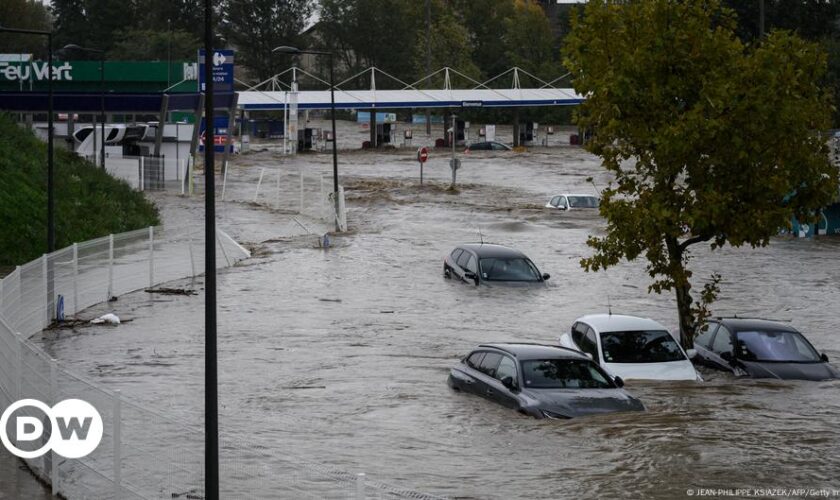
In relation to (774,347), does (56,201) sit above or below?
above

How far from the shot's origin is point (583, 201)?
56.3m

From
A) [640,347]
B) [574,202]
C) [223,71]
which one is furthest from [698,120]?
[223,71]

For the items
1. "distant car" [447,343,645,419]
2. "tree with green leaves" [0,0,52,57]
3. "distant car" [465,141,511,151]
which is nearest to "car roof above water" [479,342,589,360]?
"distant car" [447,343,645,419]

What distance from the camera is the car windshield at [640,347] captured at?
2158 cm

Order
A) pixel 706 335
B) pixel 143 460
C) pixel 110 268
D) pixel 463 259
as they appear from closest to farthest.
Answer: pixel 143 460 → pixel 706 335 → pixel 110 268 → pixel 463 259

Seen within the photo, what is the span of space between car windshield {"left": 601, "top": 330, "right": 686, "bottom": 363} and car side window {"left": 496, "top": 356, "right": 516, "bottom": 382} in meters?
2.84

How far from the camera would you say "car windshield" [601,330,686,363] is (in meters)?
21.6

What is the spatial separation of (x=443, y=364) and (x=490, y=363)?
5413mm

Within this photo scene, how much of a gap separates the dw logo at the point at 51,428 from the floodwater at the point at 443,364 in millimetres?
1775

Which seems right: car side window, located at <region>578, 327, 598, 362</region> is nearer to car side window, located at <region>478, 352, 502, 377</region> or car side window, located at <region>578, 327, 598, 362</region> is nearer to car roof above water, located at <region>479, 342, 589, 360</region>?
car roof above water, located at <region>479, 342, 589, 360</region>

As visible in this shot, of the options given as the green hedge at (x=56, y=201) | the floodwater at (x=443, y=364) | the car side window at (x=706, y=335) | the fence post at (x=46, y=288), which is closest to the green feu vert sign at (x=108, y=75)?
the green hedge at (x=56, y=201)

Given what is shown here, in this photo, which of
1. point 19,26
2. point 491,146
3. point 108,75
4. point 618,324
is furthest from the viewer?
point 19,26

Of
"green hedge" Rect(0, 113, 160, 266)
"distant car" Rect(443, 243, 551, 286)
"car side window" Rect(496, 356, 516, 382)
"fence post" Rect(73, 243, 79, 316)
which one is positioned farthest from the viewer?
"green hedge" Rect(0, 113, 160, 266)

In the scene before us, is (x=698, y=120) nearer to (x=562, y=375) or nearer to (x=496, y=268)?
(x=562, y=375)
